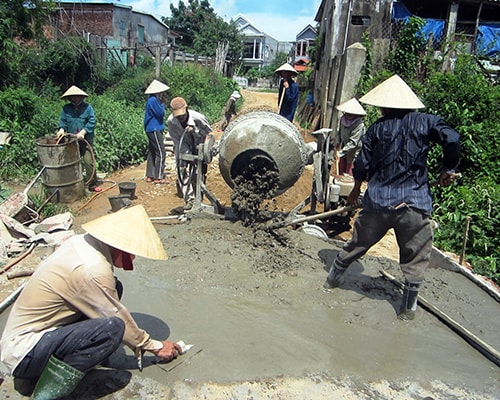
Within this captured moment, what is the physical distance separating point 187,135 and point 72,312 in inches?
154

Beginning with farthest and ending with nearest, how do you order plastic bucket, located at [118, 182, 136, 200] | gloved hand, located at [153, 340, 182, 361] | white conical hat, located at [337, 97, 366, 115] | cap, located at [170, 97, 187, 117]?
plastic bucket, located at [118, 182, 136, 200], white conical hat, located at [337, 97, 366, 115], cap, located at [170, 97, 187, 117], gloved hand, located at [153, 340, 182, 361]

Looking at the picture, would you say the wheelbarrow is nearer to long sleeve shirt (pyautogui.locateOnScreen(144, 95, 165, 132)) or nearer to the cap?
the cap

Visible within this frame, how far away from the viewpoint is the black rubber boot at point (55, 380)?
2.26m

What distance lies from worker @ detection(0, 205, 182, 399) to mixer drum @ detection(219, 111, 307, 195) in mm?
2684

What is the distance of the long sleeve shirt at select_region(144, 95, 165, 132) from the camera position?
720 cm

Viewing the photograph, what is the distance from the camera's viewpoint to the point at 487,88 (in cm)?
688

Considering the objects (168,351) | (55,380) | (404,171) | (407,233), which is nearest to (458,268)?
(407,233)

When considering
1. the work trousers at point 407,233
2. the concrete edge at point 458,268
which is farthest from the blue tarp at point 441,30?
the work trousers at point 407,233

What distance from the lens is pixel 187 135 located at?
235 inches

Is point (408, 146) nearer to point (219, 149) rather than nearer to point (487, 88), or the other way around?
point (219, 149)

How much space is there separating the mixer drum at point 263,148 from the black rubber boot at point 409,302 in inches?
80.8

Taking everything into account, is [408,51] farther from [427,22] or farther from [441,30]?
[441,30]

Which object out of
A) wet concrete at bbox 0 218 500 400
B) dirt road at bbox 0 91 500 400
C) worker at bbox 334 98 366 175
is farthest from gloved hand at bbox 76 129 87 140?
worker at bbox 334 98 366 175

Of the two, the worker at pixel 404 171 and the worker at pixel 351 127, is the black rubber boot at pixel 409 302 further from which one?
the worker at pixel 351 127
